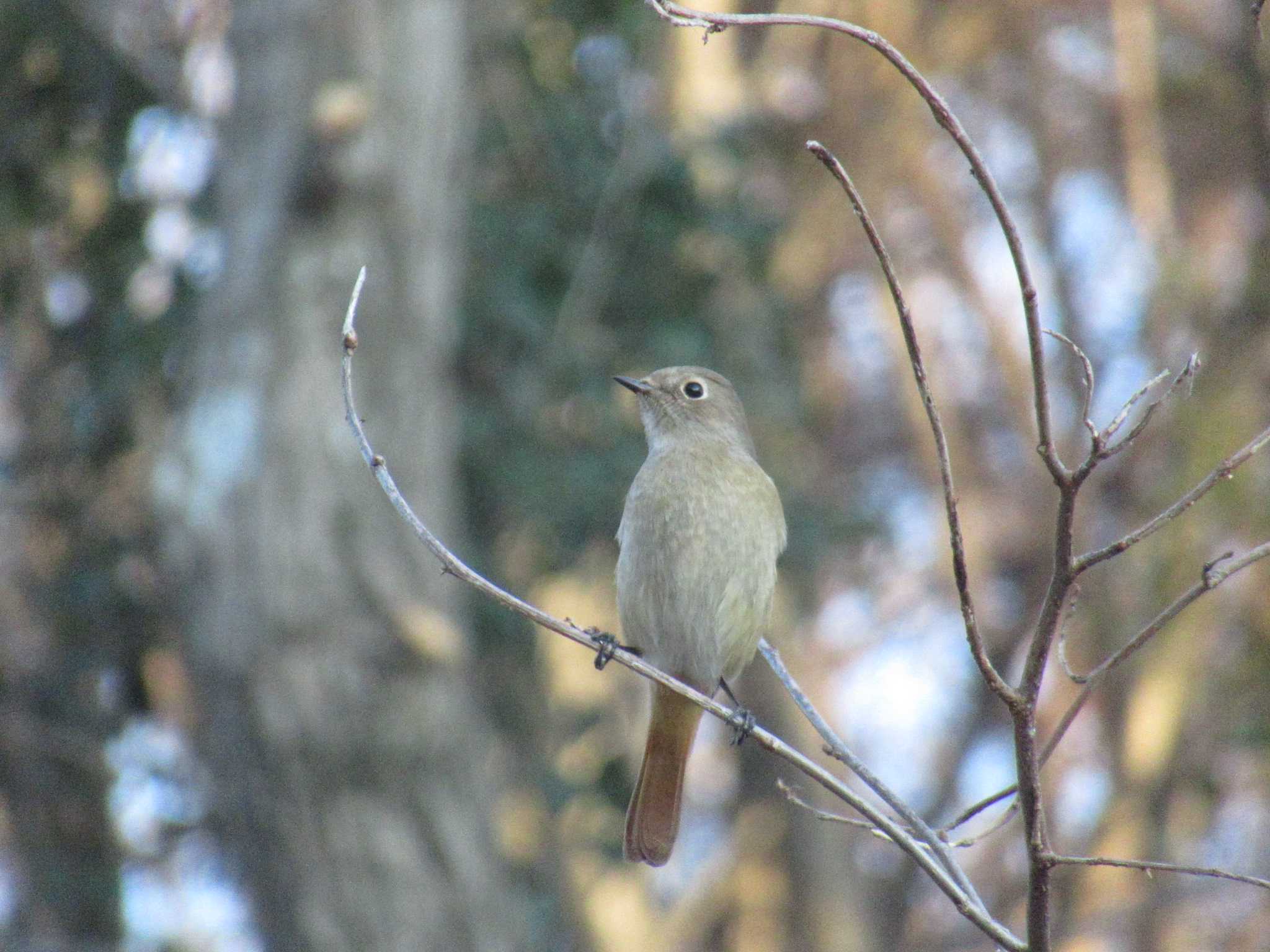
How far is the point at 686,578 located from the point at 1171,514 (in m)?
1.82

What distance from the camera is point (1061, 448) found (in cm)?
768

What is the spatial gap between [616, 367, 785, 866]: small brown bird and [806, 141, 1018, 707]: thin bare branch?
1690 millimetres

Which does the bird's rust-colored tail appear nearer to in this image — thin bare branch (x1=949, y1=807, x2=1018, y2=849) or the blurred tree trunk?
thin bare branch (x1=949, y1=807, x2=1018, y2=849)

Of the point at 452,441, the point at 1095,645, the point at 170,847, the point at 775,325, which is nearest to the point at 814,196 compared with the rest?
the point at 775,325

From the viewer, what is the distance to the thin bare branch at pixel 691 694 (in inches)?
71.8

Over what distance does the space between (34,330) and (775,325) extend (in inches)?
130

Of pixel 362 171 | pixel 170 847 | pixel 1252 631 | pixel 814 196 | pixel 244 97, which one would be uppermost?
pixel 814 196

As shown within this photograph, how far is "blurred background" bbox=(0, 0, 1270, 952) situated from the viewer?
5051mm

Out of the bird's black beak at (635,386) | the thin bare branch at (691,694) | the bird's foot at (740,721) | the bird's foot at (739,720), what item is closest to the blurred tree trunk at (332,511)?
the bird's foot at (739,720)

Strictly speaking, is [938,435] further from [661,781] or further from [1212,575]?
[661,781]

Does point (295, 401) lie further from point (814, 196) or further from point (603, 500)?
point (814, 196)

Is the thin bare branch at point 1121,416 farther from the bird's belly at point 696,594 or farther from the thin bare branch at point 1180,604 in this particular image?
the bird's belly at point 696,594

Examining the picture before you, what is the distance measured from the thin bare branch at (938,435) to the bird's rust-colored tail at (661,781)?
1561 mm

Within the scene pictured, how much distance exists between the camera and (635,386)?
3758mm
